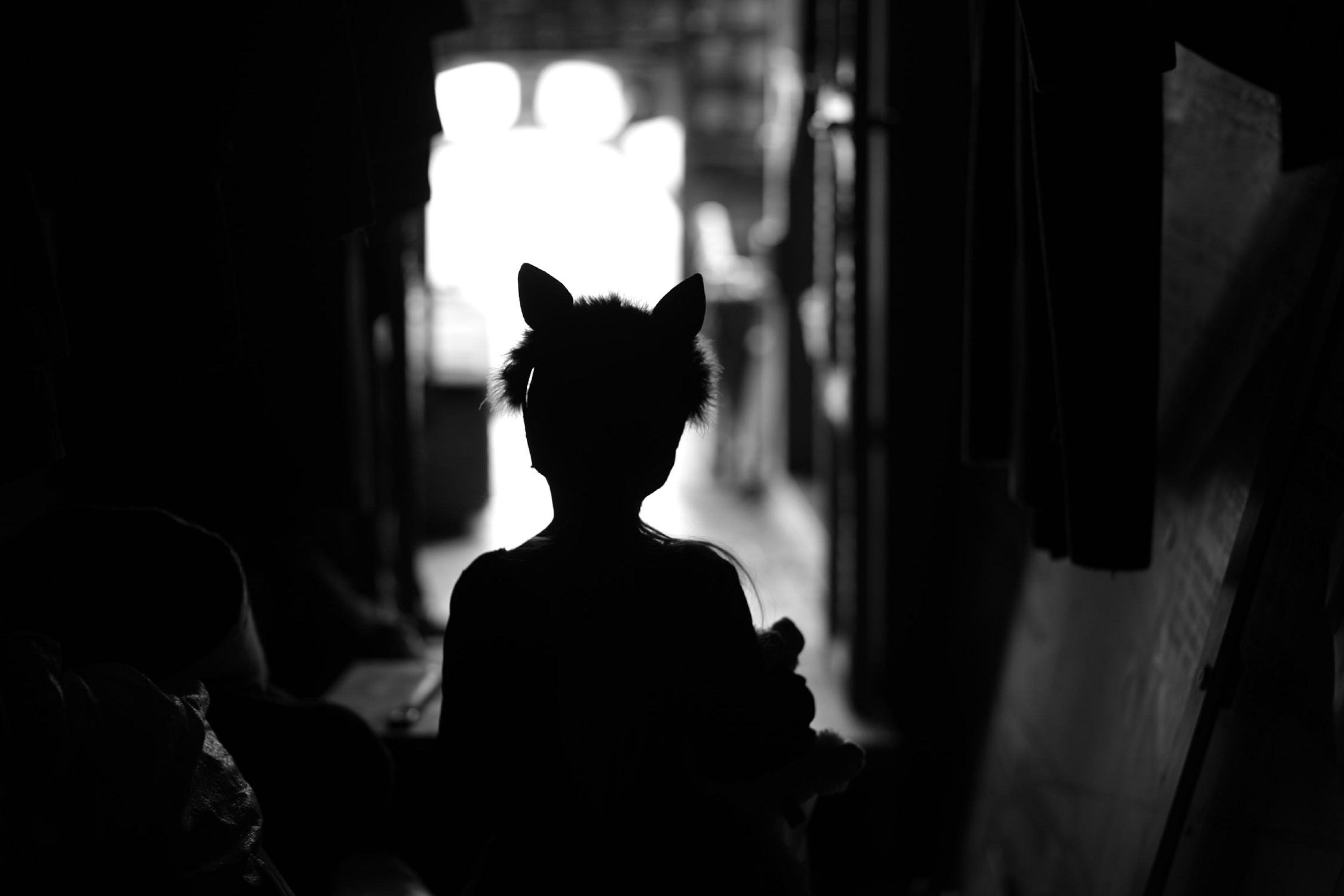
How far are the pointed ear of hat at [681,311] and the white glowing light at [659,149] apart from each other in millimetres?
7876

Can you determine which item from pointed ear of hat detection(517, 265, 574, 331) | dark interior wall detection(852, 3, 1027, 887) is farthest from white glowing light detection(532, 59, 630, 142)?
pointed ear of hat detection(517, 265, 574, 331)

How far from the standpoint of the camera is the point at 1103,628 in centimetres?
183

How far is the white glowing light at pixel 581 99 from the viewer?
8719 mm

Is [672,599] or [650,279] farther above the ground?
[672,599]

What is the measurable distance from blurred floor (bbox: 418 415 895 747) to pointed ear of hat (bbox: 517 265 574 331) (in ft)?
5.39

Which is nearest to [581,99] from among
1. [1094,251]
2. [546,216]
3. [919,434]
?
[546,216]

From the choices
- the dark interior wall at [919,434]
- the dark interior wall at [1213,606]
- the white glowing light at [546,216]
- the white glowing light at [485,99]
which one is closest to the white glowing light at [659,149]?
the white glowing light at [546,216]

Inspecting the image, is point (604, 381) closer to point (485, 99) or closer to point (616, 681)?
point (616, 681)

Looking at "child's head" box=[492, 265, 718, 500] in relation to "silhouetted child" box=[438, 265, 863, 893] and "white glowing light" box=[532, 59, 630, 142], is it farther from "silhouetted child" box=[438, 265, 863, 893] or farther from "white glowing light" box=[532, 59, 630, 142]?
"white glowing light" box=[532, 59, 630, 142]

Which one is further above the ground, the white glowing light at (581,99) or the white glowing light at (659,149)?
the white glowing light at (581,99)

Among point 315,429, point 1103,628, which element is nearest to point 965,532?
point 1103,628

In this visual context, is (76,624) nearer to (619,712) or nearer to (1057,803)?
(619,712)

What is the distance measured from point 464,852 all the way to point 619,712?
25.4 inches

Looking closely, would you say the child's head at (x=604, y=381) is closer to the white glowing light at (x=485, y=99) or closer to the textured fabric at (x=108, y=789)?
the textured fabric at (x=108, y=789)
